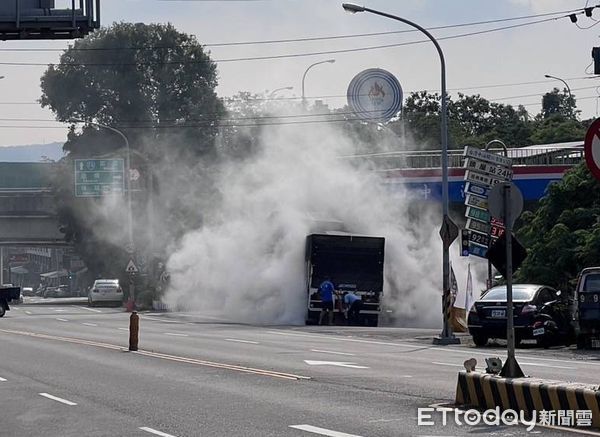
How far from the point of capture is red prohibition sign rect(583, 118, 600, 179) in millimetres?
12062

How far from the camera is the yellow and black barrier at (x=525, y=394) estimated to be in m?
12.8

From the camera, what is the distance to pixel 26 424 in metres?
14.5

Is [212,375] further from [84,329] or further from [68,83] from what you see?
[68,83]

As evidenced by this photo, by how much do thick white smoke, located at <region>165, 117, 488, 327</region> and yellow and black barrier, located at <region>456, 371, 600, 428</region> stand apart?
2665 centimetres

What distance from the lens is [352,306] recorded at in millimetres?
39875

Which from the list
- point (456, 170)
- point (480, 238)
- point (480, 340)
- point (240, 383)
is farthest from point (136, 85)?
point (240, 383)

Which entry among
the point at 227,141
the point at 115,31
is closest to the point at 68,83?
the point at 115,31

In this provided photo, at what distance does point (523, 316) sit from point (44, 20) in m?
12.7

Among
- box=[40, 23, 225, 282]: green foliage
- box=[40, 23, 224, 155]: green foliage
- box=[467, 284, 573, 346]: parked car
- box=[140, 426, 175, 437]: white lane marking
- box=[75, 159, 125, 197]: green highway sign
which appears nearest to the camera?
box=[140, 426, 175, 437]: white lane marking

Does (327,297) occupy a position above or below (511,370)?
above

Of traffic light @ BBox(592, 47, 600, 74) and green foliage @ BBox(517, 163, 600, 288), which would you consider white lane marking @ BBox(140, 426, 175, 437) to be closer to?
traffic light @ BBox(592, 47, 600, 74)

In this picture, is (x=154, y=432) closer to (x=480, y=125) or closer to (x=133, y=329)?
(x=133, y=329)

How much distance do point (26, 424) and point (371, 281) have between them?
26.2 m

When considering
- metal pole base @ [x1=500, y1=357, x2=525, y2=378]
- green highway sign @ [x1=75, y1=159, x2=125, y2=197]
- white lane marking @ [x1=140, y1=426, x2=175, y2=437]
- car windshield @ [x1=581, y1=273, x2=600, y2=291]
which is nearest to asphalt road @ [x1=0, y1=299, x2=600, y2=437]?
white lane marking @ [x1=140, y1=426, x2=175, y2=437]
